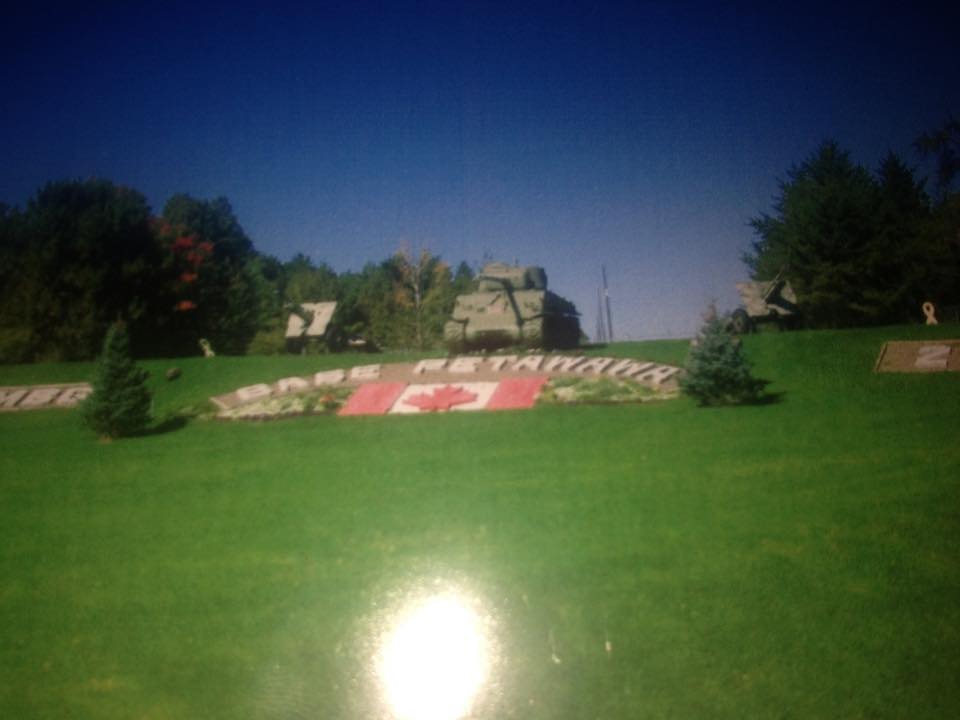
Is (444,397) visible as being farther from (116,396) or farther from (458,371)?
(116,396)

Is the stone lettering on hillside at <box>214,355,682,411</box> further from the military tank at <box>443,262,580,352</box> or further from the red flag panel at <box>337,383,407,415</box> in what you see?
the military tank at <box>443,262,580,352</box>

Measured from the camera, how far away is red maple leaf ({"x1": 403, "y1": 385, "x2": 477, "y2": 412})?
1384 cm

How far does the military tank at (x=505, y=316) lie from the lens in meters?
18.1

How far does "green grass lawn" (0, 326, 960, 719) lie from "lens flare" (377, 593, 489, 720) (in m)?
0.10

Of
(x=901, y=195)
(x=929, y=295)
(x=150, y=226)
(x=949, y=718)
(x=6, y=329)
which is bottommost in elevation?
(x=949, y=718)

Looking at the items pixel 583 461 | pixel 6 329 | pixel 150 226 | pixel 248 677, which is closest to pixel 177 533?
pixel 248 677

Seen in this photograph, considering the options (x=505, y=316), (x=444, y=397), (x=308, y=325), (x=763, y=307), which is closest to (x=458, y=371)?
(x=444, y=397)

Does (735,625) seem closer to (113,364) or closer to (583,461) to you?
(583,461)

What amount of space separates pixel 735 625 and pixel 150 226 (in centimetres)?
990

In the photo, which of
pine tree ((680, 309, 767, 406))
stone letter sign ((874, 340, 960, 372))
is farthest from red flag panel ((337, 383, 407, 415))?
stone letter sign ((874, 340, 960, 372))

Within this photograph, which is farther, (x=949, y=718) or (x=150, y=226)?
(x=150, y=226)

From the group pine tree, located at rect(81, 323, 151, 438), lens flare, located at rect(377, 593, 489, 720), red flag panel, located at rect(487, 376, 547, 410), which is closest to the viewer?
lens flare, located at rect(377, 593, 489, 720)

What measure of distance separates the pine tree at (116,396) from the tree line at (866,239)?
12.9 m

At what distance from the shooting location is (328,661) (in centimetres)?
308
